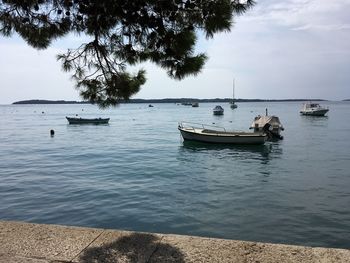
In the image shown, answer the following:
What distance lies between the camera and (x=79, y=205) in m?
16.9

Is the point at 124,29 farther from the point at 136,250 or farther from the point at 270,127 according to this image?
the point at 270,127

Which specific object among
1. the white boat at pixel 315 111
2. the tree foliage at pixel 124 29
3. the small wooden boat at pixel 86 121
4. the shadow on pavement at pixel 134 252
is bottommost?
the small wooden boat at pixel 86 121

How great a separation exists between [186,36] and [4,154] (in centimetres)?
3536

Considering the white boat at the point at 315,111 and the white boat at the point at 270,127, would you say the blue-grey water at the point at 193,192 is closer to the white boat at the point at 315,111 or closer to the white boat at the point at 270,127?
the white boat at the point at 270,127

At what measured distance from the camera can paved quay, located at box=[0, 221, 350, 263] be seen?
4.58 meters

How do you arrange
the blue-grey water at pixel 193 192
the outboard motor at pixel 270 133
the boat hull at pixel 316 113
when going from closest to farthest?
the blue-grey water at pixel 193 192
the outboard motor at pixel 270 133
the boat hull at pixel 316 113

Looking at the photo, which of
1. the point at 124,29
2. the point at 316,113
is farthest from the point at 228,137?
the point at 316,113

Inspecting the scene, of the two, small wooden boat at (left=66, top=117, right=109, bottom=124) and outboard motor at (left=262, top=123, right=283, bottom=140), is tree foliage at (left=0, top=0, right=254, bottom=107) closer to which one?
outboard motor at (left=262, top=123, right=283, bottom=140)

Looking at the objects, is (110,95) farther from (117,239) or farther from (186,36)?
(117,239)

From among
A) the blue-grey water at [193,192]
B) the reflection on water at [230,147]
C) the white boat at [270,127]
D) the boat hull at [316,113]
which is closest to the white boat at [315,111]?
the boat hull at [316,113]

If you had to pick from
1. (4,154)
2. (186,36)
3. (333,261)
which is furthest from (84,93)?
(4,154)

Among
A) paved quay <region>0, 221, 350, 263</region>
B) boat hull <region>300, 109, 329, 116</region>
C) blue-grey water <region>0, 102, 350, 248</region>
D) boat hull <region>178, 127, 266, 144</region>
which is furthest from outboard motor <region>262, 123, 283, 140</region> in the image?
boat hull <region>300, 109, 329, 116</region>

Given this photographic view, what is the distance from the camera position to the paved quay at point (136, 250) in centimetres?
458

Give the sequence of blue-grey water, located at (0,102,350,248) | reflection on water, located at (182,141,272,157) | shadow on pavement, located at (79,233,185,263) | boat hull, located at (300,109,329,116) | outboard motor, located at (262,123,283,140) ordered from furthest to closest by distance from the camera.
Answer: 1. boat hull, located at (300,109,329,116)
2. outboard motor, located at (262,123,283,140)
3. reflection on water, located at (182,141,272,157)
4. blue-grey water, located at (0,102,350,248)
5. shadow on pavement, located at (79,233,185,263)
